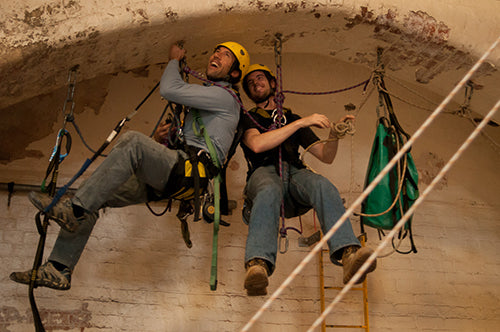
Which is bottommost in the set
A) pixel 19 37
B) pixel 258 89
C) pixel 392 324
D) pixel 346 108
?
pixel 392 324

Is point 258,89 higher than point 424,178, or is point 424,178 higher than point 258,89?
point 258,89

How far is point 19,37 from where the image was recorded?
310 cm

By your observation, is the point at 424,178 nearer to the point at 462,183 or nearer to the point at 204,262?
the point at 462,183

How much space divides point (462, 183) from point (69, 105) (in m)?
3.37

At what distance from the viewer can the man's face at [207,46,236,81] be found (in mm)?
3432

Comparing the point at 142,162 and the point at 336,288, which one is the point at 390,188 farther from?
the point at 142,162

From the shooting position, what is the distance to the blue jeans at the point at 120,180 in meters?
2.80

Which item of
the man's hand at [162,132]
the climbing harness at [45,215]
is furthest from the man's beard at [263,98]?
the climbing harness at [45,215]

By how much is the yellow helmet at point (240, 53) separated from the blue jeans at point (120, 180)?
78cm

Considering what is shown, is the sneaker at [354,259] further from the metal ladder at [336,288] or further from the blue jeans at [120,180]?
the metal ladder at [336,288]

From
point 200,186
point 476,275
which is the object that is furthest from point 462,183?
point 200,186

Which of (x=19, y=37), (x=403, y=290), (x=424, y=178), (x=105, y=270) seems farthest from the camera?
(x=424, y=178)

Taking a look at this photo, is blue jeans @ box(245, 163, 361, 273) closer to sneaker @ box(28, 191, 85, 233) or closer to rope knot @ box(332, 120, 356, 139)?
rope knot @ box(332, 120, 356, 139)

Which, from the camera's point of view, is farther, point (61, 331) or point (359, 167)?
point (359, 167)
